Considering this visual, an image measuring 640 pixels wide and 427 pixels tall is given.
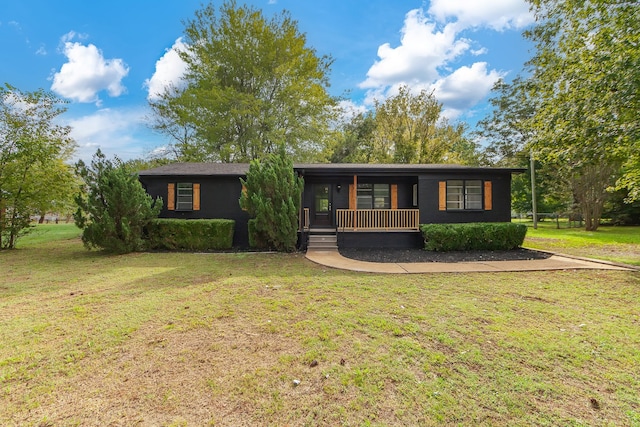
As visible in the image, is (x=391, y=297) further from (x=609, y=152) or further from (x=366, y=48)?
(x=366, y=48)

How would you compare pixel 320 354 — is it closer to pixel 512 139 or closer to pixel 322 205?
pixel 322 205

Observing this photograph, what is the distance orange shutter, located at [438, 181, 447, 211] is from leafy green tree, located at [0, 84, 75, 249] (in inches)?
594

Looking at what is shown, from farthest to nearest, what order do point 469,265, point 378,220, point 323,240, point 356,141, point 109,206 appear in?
point 356,141 → point 378,220 → point 323,240 → point 109,206 → point 469,265

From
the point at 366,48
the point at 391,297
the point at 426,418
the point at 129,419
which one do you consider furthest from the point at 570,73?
the point at 129,419

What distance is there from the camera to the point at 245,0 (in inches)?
784

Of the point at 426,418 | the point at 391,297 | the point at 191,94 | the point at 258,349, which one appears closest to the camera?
the point at 426,418

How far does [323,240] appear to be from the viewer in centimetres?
1048

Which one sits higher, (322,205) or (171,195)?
(171,195)

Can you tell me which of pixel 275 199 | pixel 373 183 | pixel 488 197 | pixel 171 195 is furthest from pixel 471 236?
pixel 171 195

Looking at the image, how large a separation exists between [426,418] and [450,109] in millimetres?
25537

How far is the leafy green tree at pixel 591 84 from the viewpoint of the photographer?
762cm

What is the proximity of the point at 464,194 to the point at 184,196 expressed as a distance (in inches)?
451

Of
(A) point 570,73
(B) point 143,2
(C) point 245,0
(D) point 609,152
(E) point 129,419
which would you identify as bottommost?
(E) point 129,419

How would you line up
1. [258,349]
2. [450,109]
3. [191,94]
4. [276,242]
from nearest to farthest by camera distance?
1. [258,349]
2. [276,242]
3. [191,94]
4. [450,109]
